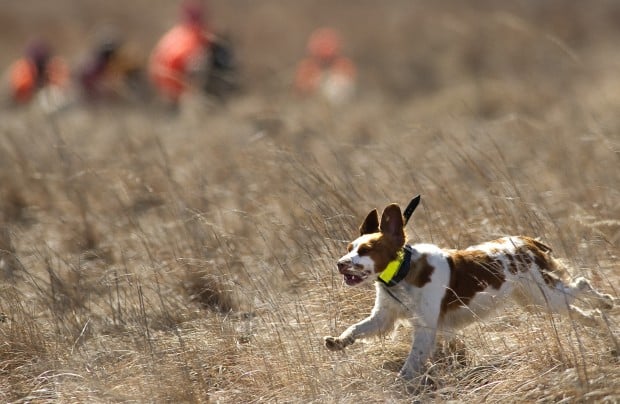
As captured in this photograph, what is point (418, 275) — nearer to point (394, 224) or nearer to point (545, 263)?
point (394, 224)

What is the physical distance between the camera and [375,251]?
14.1 ft

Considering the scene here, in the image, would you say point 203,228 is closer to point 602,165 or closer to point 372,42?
point 602,165

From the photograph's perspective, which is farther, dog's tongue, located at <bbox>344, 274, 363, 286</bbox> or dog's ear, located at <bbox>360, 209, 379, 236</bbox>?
dog's ear, located at <bbox>360, 209, 379, 236</bbox>

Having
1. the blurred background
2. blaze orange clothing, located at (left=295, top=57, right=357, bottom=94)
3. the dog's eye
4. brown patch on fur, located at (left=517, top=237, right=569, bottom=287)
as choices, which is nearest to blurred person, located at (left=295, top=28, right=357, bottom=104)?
blaze orange clothing, located at (left=295, top=57, right=357, bottom=94)

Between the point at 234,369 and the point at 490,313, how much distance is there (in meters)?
1.14

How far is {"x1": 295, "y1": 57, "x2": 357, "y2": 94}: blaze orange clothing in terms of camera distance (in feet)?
58.1

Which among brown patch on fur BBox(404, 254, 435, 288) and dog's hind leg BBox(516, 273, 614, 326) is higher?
brown patch on fur BBox(404, 254, 435, 288)

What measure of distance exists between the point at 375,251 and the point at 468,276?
480 mm

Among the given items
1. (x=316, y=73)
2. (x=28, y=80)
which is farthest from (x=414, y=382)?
(x=316, y=73)

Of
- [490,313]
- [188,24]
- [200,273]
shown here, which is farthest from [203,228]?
[188,24]

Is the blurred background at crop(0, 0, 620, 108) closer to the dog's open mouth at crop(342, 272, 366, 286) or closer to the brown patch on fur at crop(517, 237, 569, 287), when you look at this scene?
the brown patch on fur at crop(517, 237, 569, 287)

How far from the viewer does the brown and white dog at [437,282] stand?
4.34 m

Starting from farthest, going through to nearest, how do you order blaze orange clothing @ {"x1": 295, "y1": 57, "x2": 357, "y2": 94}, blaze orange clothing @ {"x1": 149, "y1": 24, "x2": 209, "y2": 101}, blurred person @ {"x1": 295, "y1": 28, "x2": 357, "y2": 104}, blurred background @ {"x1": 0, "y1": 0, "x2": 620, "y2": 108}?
1. blurred background @ {"x1": 0, "y1": 0, "x2": 620, "y2": 108}
2. blaze orange clothing @ {"x1": 295, "y1": 57, "x2": 357, "y2": 94}
3. blurred person @ {"x1": 295, "y1": 28, "x2": 357, "y2": 104}
4. blaze orange clothing @ {"x1": 149, "y1": 24, "x2": 209, "y2": 101}

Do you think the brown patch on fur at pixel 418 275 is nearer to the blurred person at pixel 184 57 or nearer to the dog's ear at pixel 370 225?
the dog's ear at pixel 370 225
